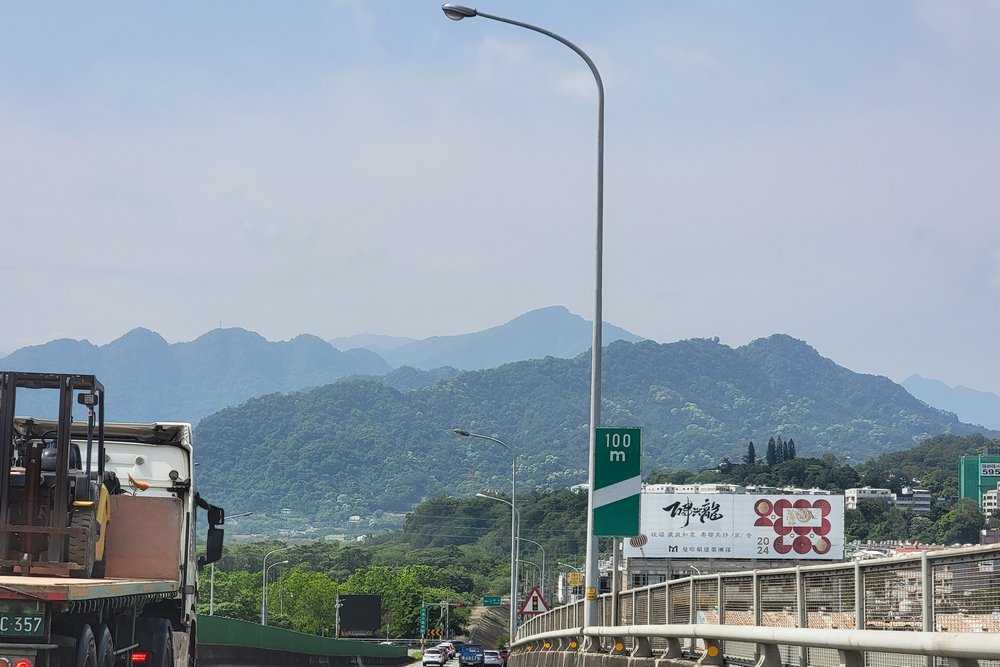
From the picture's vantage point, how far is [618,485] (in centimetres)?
1992

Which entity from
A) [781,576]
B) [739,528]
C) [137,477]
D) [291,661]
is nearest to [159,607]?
[137,477]

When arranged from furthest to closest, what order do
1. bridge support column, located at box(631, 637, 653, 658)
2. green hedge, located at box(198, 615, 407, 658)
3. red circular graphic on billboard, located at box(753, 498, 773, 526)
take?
red circular graphic on billboard, located at box(753, 498, 773, 526), green hedge, located at box(198, 615, 407, 658), bridge support column, located at box(631, 637, 653, 658)

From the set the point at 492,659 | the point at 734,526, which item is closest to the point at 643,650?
the point at 492,659

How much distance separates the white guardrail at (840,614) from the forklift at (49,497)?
5.64 metres

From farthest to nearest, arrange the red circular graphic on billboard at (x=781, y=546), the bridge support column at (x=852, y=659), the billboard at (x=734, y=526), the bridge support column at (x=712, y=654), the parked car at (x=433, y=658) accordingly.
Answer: the red circular graphic on billboard at (x=781, y=546)
the billboard at (x=734, y=526)
the parked car at (x=433, y=658)
the bridge support column at (x=712, y=654)
the bridge support column at (x=852, y=659)

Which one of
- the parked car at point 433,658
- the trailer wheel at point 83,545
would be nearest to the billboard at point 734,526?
the parked car at point 433,658

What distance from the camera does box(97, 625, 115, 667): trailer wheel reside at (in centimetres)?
1152

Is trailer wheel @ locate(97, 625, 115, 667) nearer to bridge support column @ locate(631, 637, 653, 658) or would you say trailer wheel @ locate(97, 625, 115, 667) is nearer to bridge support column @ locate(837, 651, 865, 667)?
bridge support column @ locate(837, 651, 865, 667)

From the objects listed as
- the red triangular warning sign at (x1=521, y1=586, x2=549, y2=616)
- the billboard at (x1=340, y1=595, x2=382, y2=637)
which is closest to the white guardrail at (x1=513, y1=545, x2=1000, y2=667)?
the red triangular warning sign at (x1=521, y1=586, x2=549, y2=616)

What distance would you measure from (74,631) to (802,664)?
5.71 meters

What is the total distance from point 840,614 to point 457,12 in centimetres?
1535

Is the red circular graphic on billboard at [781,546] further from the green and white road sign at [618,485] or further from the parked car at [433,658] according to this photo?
the green and white road sign at [618,485]

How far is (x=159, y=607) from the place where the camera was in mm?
15523

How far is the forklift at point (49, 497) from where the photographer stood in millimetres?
12000
